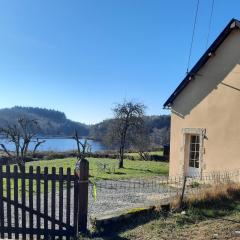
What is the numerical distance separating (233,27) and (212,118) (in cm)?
372

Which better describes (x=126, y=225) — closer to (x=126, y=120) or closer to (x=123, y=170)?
(x=123, y=170)

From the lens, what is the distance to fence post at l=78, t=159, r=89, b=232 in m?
7.41

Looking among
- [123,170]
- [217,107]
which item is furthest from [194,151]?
[123,170]

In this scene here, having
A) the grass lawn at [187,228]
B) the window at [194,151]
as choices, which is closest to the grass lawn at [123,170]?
the window at [194,151]

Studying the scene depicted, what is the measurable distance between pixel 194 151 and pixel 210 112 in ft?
6.95

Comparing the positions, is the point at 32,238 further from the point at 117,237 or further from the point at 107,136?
the point at 107,136

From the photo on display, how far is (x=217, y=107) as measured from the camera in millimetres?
15344

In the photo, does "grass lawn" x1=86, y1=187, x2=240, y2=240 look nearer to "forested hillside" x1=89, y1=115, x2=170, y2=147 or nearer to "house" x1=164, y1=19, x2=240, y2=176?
"house" x1=164, y1=19, x2=240, y2=176

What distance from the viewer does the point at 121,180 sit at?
18750mm

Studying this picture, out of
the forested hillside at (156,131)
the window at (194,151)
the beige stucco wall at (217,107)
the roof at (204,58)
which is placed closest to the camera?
the beige stucco wall at (217,107)

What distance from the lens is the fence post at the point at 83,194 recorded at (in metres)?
7.41

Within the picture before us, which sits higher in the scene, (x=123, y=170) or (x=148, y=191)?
(x=148, y=191)

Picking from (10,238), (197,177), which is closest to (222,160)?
(197,177)

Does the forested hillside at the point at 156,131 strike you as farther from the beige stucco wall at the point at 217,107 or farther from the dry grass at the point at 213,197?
the dry grass at the point at 213,197
